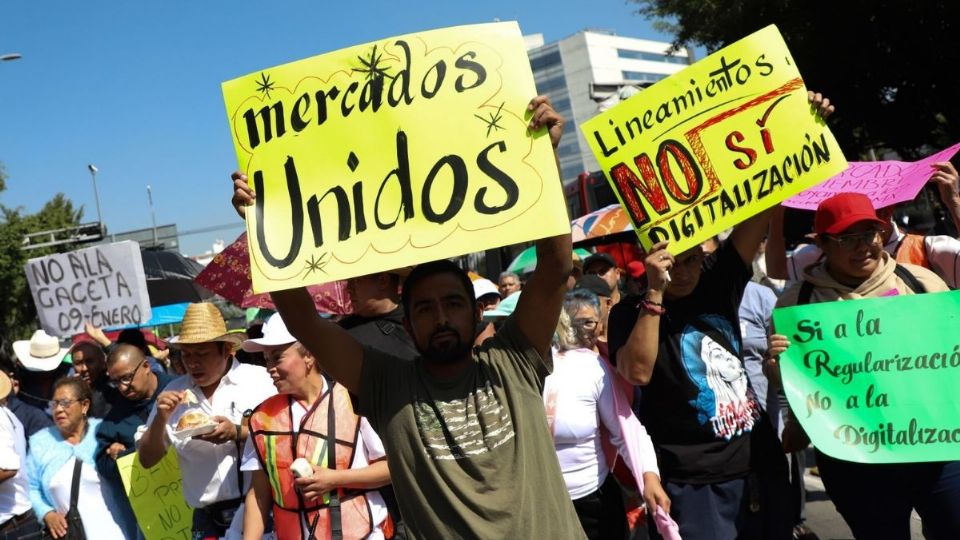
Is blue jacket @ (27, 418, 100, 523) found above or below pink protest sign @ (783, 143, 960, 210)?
below

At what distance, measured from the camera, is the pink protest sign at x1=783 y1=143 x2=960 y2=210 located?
14.3 feet

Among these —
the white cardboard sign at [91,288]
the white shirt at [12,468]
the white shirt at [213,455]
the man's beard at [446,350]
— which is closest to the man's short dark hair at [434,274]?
the man's beard at [446,350]

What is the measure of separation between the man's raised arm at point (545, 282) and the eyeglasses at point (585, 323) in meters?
1.39

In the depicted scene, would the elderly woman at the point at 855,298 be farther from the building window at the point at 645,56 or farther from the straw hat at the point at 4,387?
the building window at the point at 645,56

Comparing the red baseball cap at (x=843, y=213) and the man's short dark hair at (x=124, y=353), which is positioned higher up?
the red baseball cap at (x=843, y=213)

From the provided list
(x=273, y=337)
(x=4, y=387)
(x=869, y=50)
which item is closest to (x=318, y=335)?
(x=273, y=337)

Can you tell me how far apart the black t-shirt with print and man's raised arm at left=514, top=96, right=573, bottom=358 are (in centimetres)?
109

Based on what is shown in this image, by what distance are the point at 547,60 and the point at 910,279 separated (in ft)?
379

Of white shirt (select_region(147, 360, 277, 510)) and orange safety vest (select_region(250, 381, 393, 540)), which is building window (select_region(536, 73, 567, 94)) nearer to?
white shirt (select_region(147, 360, 277, 510))

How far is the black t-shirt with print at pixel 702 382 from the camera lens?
12.4ft

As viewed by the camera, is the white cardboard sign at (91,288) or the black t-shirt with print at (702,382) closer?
the black t-shirt with print at (702,382)

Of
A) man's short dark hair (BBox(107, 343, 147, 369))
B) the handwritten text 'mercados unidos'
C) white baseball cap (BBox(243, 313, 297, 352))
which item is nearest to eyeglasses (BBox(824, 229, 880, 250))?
the handwritten text 'mercados unidos'

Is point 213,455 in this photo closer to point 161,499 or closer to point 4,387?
point 161,499

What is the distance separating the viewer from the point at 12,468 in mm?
5461
